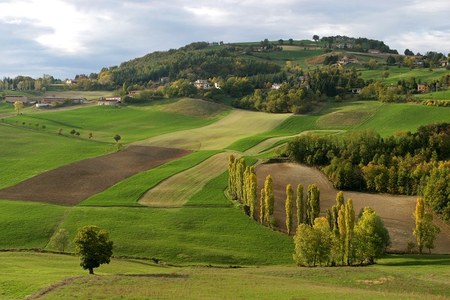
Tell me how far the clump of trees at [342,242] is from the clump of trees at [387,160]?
23.8 m

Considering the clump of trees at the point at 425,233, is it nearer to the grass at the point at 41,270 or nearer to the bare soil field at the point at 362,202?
the bare soil field at the point at 362,202

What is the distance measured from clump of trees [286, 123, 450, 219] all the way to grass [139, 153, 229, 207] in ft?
58.5

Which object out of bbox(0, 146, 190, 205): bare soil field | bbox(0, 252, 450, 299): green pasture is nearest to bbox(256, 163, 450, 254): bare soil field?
bbox(0, 252, 450, 299): green pasture

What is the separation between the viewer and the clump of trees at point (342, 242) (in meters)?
64.5

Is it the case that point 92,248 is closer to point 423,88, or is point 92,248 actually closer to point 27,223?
point 27,223

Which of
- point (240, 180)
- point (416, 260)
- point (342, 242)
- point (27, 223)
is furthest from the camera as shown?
point (240, 180)

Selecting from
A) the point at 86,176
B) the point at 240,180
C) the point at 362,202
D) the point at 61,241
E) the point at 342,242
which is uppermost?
the point at 240,180

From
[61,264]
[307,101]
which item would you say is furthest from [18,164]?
[307,101]

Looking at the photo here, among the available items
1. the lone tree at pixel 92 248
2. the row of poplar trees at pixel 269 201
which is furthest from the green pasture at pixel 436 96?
the lone tree at pixel 92 248

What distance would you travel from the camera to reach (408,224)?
81.7m

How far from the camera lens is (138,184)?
10069cm

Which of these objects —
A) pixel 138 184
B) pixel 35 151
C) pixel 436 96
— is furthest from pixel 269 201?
pixel 436 96

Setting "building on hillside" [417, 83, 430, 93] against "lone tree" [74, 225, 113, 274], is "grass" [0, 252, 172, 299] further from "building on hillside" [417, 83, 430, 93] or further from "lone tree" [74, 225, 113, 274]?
"building on hillside" [417, 83, 430, 93]

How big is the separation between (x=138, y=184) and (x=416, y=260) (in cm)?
5359
